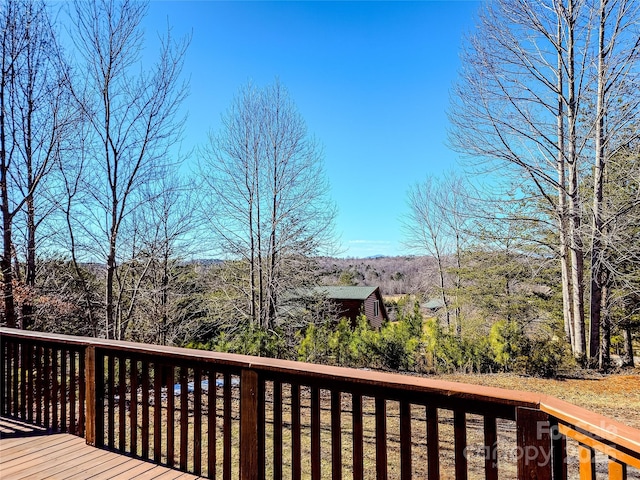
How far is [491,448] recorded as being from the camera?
1.38m

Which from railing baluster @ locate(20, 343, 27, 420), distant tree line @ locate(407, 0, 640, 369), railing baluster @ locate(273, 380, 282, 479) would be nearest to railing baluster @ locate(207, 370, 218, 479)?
railing baluster @ locate(273, 380, 282, 479)

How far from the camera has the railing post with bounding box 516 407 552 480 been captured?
52.3 inches

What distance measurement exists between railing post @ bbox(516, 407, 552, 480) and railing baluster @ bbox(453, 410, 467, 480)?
193mm

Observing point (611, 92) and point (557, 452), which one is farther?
point (611, 92)

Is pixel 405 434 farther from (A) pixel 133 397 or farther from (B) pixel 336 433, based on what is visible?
(A) pixel 133 397

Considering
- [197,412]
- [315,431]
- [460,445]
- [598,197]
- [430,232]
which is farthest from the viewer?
[430,232]

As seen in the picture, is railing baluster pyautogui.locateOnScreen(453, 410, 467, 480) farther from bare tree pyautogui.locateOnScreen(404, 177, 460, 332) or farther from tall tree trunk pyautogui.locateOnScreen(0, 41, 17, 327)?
bare tree pyautogui.locateOnScreen(404, 177, 460, 332)

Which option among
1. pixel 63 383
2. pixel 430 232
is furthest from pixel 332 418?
pixel 430 232

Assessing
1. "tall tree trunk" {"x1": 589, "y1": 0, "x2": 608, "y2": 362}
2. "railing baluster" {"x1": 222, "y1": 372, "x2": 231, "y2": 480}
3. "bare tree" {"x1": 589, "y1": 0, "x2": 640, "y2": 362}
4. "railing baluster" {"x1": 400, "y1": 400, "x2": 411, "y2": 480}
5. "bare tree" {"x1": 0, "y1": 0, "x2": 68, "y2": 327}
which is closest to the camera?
"railing baluster" {"x1": 400, "y1": 400, "x2": 411, "y2": 480}

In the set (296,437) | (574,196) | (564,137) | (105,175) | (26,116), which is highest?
(26,116)

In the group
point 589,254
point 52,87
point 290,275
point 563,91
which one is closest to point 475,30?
point 563,91

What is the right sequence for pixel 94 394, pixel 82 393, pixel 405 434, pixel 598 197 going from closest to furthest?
1. pixel 405 434
2. pixel 94 394
3. pixel 82 393
4. pixel 598 197

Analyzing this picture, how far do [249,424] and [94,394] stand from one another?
145 cm

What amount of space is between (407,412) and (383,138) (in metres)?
9.94
